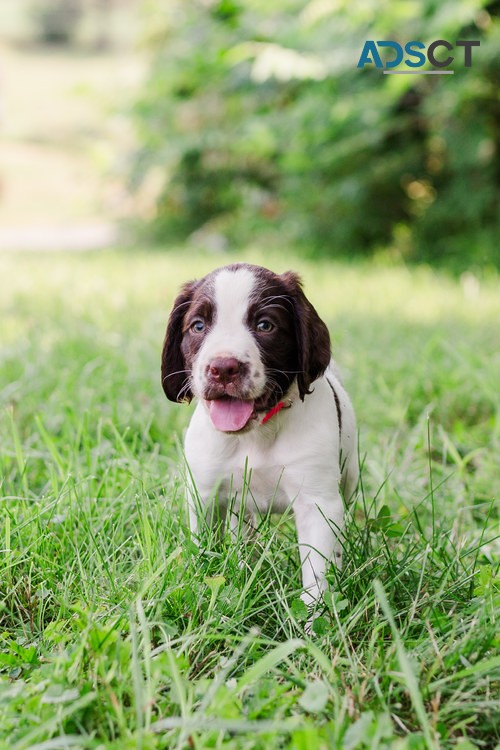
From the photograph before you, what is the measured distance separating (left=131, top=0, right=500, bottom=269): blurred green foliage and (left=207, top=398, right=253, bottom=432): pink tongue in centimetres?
490

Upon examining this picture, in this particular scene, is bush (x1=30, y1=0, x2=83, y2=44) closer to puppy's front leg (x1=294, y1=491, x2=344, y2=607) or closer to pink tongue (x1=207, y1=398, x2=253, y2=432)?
pink tongue (x1=207, y1=398, x2=253, y2=432)

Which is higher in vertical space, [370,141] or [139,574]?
[370,141]

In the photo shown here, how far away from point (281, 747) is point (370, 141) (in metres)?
7.98

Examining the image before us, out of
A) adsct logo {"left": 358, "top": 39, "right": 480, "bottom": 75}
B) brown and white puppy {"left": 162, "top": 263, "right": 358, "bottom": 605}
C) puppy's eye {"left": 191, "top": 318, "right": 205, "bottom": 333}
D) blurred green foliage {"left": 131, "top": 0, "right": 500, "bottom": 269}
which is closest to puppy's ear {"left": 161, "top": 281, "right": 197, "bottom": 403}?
brown and white puppy {"left": 162, "top": 263, "right": 358, "bottom": 605}

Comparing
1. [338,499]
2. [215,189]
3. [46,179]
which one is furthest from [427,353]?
[46,179]

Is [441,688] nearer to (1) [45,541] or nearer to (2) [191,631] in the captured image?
(2) [191,631]

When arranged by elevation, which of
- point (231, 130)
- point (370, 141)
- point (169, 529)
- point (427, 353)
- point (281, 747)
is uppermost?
point (231, 130)

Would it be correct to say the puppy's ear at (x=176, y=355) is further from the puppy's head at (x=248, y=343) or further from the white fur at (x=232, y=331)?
the white fur at (x=232, y=331)

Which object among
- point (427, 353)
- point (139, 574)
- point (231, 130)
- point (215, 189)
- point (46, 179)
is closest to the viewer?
point (139, 574)

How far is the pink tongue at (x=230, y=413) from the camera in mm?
2262

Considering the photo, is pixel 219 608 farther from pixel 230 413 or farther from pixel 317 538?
pixel 230 413

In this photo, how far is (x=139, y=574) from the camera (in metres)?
2.17

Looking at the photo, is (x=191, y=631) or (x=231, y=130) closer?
(x=191, y=631)

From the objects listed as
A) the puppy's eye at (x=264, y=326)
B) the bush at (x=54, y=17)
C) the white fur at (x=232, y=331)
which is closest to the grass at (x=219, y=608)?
the white fur at (x=232, y=331)
